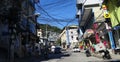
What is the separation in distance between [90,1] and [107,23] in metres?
17.9

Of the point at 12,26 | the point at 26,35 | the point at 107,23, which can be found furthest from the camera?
the point at 26,35

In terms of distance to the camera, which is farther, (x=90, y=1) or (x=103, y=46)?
(x=90, y=1)

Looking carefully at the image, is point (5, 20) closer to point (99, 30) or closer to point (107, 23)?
point (107, 23)

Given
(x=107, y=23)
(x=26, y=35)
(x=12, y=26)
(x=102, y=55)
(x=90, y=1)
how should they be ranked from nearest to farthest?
(x=12, y=26) → (x=102, y=55) → (x=107, y=23) → (x=26, y=35) → (x=90, y=1)

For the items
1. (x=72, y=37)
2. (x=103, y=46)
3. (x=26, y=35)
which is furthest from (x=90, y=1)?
(x=72, y=37)

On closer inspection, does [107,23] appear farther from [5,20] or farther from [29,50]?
[5,20]

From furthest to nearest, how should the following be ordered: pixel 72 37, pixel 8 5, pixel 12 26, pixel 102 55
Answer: pixel 72 37, pixel 102 55, pixel 12 26, pixel 8 5

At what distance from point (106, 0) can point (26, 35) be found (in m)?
23.6

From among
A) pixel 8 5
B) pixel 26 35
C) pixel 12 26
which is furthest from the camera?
pixel 26 35

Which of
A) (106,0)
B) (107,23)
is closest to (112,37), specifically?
(107,23)

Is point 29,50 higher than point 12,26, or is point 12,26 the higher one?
point 12,26

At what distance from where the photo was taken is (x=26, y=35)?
4094cm

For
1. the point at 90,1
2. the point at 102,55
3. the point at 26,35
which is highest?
the point at 90,1

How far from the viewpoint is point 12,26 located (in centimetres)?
2111
